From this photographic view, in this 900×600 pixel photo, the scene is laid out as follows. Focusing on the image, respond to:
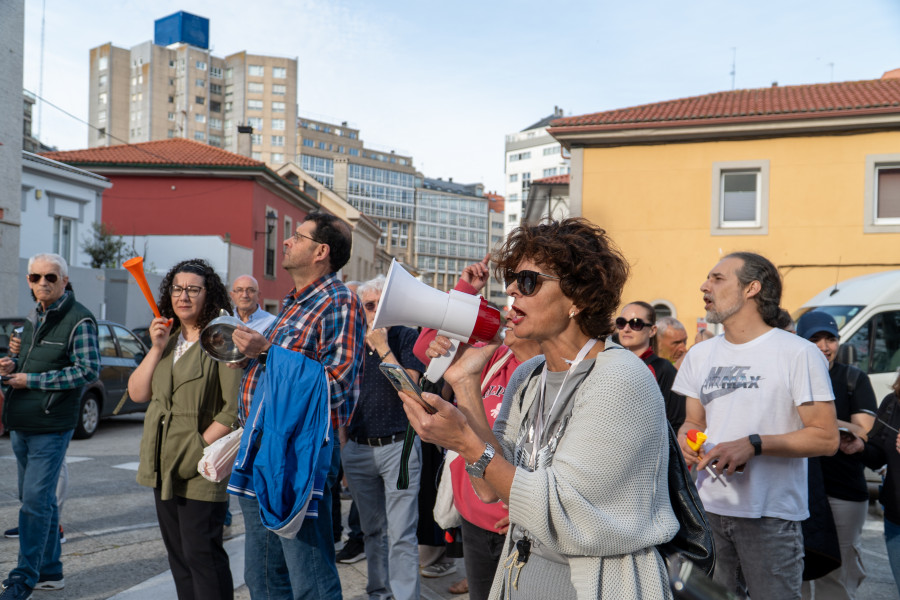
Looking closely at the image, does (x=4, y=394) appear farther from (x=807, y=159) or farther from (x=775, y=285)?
(x=807, y=159)

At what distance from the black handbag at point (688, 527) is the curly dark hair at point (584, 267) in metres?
0.37

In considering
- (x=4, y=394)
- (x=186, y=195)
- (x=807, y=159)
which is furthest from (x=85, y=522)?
(x=186, y=195)

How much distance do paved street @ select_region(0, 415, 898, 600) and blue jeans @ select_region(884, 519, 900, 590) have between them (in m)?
2.01

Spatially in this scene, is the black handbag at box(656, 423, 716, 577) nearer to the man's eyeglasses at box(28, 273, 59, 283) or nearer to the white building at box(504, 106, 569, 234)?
the man's eyeglasses at box(28, 273, 59, 283)

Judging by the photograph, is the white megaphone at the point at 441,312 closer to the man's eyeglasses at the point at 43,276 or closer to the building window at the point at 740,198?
the man's eyeglasses at the point at 43,276

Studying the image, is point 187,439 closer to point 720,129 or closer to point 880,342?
Answer: point 880,342

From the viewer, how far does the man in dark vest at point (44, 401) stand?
4234 millimetres

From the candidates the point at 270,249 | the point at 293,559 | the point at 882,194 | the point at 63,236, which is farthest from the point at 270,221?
the point at 293,559

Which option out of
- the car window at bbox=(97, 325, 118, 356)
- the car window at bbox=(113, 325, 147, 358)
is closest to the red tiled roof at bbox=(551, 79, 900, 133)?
the car window at bbox=(113, 325, 147, 358)

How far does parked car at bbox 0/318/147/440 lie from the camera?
10.9 m

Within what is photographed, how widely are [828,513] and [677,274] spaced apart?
573 inches

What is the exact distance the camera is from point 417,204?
14188 cm

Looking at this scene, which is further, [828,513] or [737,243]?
[737,243]

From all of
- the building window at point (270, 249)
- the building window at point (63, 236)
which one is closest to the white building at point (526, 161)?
the building window at point (270, 249)
